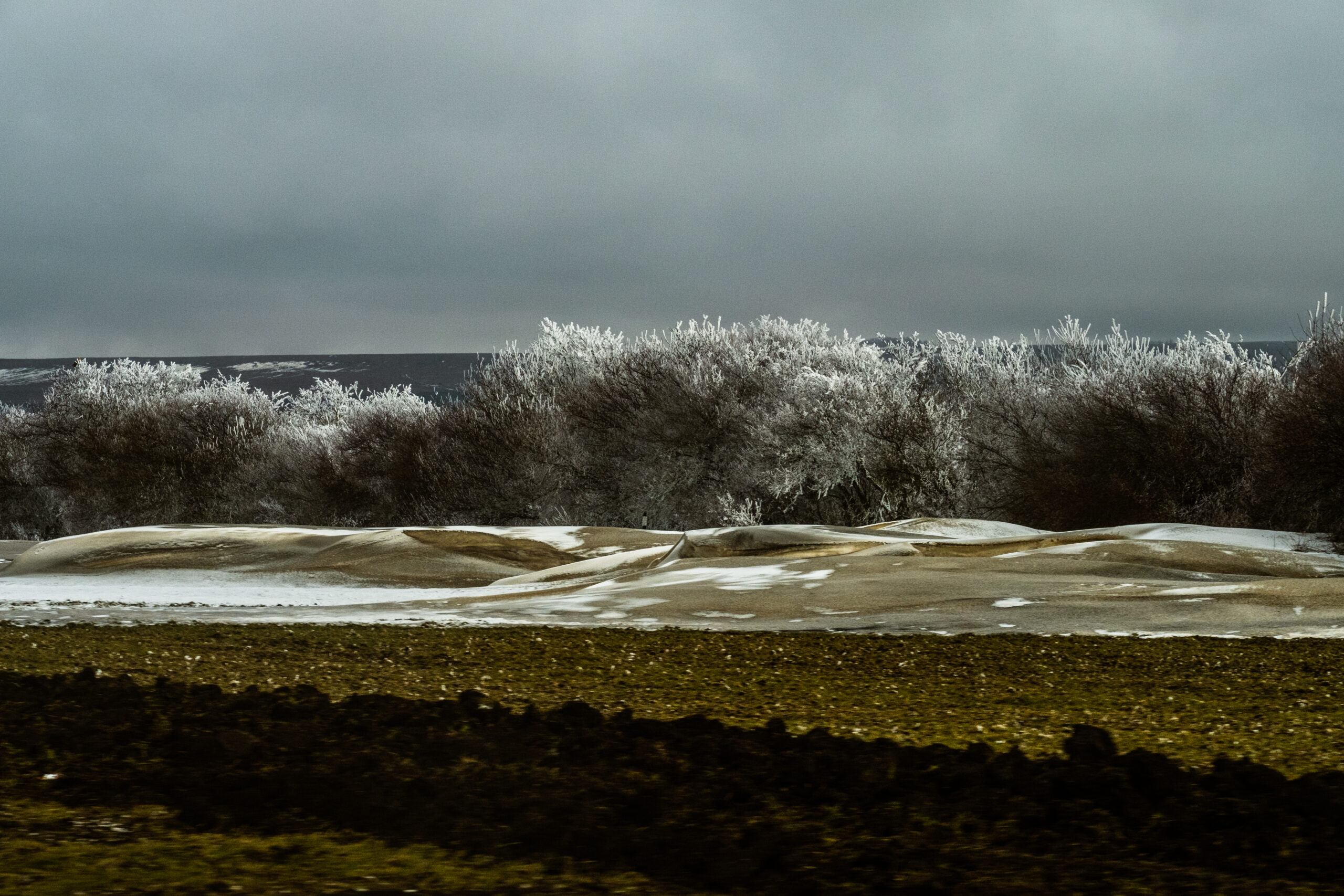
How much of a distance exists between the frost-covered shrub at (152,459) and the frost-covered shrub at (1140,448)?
3326cm

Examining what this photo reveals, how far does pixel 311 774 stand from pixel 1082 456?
34.3 metres

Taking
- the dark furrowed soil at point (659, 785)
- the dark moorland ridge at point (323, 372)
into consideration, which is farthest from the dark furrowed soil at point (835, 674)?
the dark moorland ridge at point (323, 372)

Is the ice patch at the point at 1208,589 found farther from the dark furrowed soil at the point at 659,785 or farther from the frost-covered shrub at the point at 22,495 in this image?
the frost-covered shrub at the point at 22,495

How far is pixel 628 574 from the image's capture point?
17.2 metres

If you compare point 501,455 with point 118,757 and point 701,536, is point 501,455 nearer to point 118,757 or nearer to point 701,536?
point 701,536

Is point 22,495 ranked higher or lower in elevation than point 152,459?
lower

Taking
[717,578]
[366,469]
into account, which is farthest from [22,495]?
[717,578]

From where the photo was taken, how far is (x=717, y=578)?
15.8 metres

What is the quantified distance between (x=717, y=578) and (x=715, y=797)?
35.9 ft

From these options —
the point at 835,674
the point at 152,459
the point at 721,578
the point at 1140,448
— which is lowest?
the point at 835,674

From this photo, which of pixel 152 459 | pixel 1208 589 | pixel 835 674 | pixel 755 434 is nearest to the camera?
pixel 835 674

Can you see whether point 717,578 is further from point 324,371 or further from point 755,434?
point 324,371

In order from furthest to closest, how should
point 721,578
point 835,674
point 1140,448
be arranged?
point 1140,448
point 721,578
point 835,674

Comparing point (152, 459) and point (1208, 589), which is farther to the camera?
point (152, 459)
